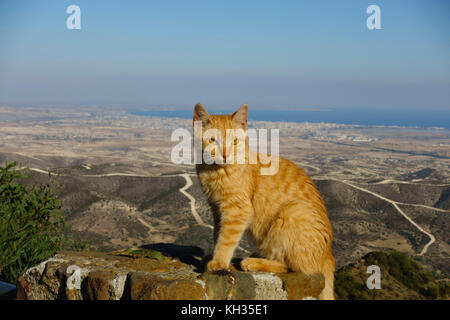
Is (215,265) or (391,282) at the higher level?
(215,265)

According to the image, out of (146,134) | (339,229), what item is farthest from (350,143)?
(339,229)

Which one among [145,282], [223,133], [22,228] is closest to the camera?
[145,282]

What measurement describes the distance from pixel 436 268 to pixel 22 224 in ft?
111

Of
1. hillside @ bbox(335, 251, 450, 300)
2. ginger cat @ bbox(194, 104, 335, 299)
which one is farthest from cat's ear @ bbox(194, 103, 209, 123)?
hillside @ bbox(335, 251, 450, 300)

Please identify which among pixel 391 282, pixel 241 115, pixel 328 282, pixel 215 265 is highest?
pixel 241 115

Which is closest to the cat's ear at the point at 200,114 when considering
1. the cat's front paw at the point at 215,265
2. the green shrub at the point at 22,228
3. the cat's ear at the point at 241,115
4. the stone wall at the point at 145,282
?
the cat's ear at the point at 241,115

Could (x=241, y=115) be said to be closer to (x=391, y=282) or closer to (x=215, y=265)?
(x=215, y=265)

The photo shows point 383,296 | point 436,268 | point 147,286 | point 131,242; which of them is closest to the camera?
point 147,286

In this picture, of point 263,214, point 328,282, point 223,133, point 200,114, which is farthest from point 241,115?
point 328,282

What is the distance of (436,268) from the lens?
32250 mm

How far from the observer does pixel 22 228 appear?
7.88 m

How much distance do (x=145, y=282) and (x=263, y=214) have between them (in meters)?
2.51

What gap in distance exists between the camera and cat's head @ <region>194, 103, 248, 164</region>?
6.37 metres

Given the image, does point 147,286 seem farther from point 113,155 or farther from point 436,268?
point 113,155
